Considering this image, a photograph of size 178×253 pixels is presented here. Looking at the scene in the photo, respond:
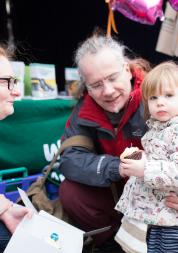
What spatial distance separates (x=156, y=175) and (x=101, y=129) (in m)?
0.49

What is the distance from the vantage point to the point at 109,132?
1660 mm

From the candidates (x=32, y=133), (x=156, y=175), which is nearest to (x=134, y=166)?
(x=156, y=175)

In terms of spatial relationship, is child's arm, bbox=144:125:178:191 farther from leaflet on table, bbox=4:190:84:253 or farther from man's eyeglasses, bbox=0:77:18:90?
man's eyeglasses, bbox=0:77:18:90

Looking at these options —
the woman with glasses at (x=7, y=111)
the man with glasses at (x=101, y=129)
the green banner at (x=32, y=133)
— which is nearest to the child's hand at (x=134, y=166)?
the man with glasses at (x=101, y=129)

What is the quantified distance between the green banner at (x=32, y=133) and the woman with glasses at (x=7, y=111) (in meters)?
0.81

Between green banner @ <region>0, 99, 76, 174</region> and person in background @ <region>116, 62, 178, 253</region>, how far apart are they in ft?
2.92

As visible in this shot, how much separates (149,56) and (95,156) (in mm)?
1549

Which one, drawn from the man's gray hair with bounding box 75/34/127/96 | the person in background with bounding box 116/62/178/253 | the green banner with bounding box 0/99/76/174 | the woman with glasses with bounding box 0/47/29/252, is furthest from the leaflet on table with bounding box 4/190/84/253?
the green banner with bounding box 0/99/76/174

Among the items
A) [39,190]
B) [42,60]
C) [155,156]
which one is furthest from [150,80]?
[42,60]

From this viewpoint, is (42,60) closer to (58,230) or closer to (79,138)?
(79,138)

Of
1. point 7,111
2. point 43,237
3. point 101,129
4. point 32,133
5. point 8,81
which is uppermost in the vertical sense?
point 8,81

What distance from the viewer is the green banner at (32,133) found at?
7.18ft

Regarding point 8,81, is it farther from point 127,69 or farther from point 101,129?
point 127,69

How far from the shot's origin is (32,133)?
2.29 meters
